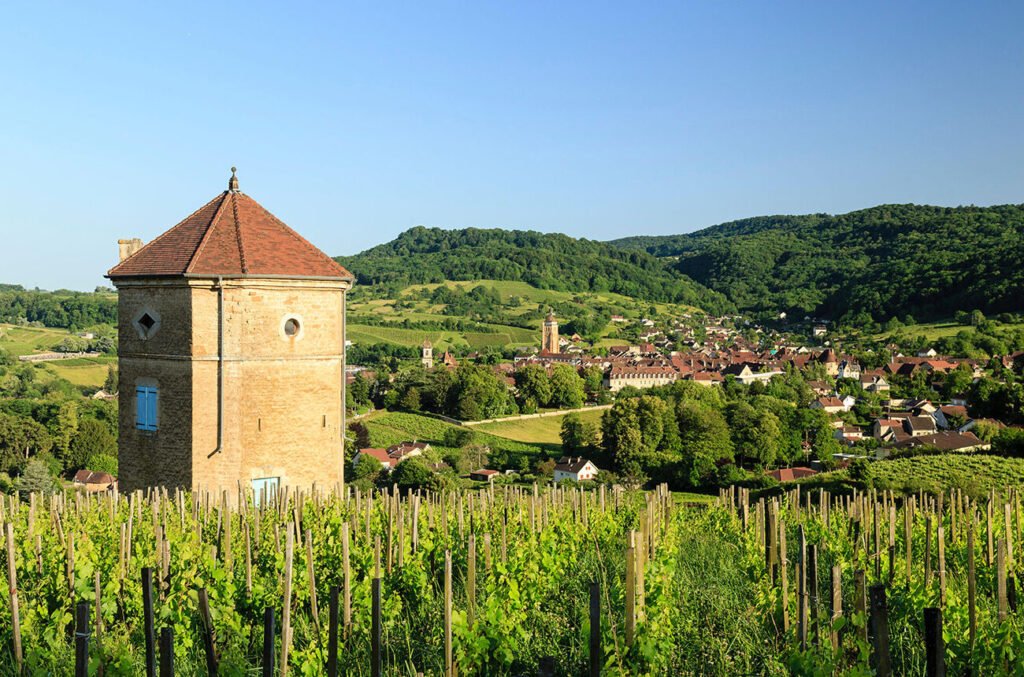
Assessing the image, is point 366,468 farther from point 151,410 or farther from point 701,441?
point 151,410

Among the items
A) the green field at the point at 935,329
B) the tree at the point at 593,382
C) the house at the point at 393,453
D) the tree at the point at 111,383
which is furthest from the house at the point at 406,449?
the green field at the point at 935,329

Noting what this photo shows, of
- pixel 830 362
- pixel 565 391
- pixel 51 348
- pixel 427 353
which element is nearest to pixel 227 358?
pixel 565 391

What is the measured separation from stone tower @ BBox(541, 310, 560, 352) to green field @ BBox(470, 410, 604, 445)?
2236 inches

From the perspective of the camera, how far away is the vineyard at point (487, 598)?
19.9ft

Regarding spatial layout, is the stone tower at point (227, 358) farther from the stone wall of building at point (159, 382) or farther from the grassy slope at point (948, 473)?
the grassy slope at point (948, 473)

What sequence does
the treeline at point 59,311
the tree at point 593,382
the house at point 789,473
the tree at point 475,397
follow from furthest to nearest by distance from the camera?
the treeline at point 59,311 → the tree at point 593,382 → the tree at point 475,397 → the house at point 789,473

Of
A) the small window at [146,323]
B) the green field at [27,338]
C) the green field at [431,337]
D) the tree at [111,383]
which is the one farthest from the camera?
the green field at [431,337]

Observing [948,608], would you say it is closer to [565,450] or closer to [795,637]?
[795,637]

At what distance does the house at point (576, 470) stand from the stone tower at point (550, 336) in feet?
249

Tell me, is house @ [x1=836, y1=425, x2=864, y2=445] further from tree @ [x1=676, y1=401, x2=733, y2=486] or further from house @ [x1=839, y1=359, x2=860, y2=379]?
house @ [x1=839, y1=359, x2=860, y2=379]

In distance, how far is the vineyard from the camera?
6.07 m

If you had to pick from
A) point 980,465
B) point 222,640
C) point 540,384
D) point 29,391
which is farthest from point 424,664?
point 29,391

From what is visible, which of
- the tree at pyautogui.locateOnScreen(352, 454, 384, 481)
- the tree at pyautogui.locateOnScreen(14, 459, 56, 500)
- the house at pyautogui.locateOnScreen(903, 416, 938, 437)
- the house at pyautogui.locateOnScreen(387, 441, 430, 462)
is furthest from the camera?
the house at pyautogui.locateOnScreen(903, 416, 938, 437)

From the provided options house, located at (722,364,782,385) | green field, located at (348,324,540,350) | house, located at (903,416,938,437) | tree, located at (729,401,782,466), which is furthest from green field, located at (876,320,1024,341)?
tree, located at (729,401,782,466)
